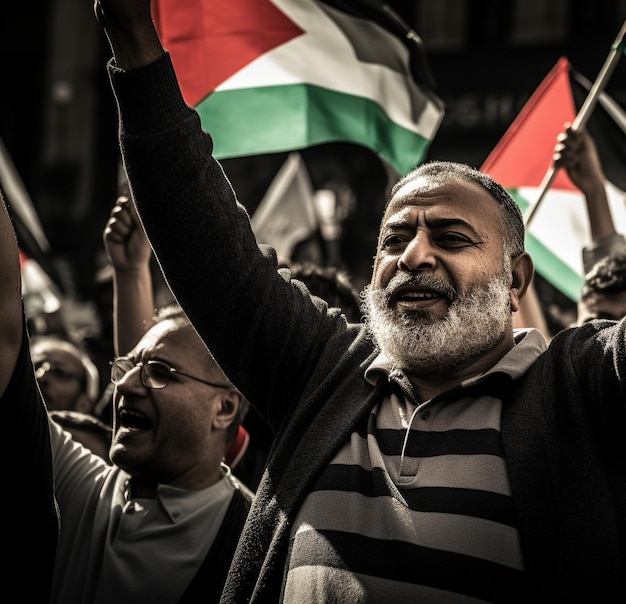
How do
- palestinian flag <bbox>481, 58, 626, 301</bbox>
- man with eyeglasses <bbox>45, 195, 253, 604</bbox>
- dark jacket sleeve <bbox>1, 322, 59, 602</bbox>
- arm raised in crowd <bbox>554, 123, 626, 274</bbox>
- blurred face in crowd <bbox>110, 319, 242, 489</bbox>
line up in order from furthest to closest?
palestinian flag <bbox>481, 58, 626, 301</bbox>, arm raised in crowd <bbox>554, 123, 626, 274</bbox>, blurred face in crowd <bbox>110, 319, 242, 489</bbox>, man with eyeglasses <bbox>45, 195, 253, 604</bbox>, dark jacket sleeve <bbox>1, 322, 59, 602</bbox>

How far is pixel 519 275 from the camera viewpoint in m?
2.22

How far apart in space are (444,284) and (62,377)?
2.44m

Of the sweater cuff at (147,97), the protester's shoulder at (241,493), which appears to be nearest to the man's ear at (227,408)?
the protester's shoulder at (241,493)

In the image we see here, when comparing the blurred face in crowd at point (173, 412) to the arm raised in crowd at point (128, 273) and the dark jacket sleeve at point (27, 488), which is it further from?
the dark jacket sleeve at point (27, 488)

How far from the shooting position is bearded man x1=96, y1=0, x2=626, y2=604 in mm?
1713

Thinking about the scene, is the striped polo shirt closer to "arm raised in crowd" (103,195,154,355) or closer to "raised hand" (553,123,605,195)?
"arm raised in crowd" (103,195,154,355)

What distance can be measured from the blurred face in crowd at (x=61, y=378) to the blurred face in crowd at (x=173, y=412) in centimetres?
145

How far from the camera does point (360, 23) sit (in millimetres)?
3918

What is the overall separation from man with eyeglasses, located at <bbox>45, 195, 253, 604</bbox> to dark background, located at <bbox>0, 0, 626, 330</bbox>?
11613mm

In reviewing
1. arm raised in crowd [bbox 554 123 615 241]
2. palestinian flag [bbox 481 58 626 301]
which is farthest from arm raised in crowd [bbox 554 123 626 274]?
palestinian flag [bbox 481 58 626 301]

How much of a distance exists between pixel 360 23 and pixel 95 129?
16994 mm

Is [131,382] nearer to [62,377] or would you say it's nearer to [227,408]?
[227,408]

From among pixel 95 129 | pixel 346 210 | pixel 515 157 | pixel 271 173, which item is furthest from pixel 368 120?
pixel 95 129

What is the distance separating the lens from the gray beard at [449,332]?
A: 201 cm
